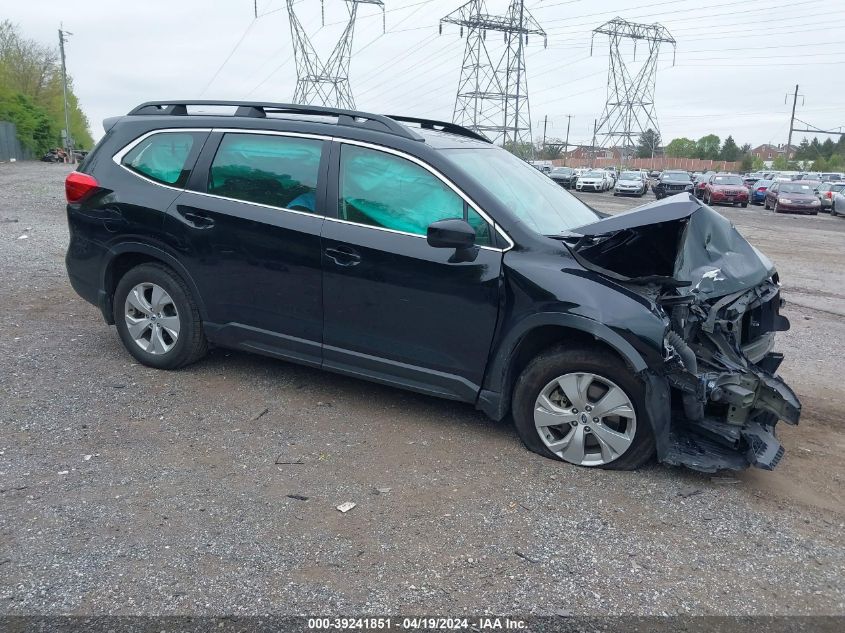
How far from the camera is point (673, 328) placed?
12.8ft

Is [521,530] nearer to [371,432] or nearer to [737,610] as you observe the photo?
[737,610]

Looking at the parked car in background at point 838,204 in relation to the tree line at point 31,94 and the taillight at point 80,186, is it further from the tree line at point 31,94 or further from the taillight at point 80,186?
the tree line at point 31,94

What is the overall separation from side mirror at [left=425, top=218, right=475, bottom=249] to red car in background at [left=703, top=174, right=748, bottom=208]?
105ft

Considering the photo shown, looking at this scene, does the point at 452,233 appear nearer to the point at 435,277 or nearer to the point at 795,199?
the point at 435,277

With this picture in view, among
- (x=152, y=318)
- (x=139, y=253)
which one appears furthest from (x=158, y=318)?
(x=139, y=253)

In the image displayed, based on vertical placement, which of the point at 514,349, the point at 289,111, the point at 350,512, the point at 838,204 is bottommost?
the point at 350,512

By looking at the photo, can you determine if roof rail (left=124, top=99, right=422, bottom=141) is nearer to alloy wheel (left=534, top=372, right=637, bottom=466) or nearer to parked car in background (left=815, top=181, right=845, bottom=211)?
alloy wheel (left=534, top=372, right=637, bottom=466)

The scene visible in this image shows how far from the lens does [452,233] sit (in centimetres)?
400

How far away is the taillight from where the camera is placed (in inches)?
209

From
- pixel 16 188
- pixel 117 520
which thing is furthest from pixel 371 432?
pixel 16 188

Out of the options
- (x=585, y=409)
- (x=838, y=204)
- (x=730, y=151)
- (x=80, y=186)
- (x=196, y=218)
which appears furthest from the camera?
(x=730, y=151)

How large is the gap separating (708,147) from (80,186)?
387 feet

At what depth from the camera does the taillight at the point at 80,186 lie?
5312 millimetres

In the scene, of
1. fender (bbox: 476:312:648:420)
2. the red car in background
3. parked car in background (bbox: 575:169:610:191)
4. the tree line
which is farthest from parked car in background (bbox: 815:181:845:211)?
the tree line
